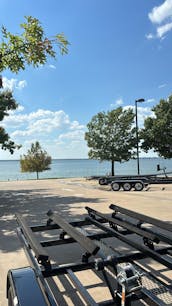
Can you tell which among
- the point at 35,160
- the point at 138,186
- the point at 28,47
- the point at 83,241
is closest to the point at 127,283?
the point at 83,241

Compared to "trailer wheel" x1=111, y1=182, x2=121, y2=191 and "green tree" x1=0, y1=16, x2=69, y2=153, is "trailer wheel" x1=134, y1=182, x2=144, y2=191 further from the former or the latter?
"green tree" x1=0, y1=16, x2=69, y2=153

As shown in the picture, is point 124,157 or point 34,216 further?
point 124,157

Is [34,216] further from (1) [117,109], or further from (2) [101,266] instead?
(1) [117,109]

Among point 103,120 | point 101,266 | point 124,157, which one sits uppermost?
point 103,120

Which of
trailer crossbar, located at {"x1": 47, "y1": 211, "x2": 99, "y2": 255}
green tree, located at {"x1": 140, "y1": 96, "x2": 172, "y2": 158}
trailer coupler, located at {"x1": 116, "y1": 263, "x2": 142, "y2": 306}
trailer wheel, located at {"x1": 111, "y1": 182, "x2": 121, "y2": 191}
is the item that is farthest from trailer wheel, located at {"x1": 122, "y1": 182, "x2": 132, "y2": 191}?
trailer coupler, located at {"x1": 116, "y1": 263, "x2": 142, "y2": 306}

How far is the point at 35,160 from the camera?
49.3 metres

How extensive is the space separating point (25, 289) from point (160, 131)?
27.7 m

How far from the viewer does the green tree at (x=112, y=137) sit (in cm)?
3253

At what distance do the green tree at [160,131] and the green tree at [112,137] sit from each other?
222 cm

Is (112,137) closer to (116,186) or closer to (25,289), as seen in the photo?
(116,186)

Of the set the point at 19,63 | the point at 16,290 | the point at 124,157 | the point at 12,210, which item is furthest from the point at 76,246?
the point at 124,157

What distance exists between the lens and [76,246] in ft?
21.2

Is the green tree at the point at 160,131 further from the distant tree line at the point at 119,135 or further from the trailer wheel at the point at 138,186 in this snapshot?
the trailer wheel at the point at 138,186

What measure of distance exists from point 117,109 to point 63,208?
23603 mm
